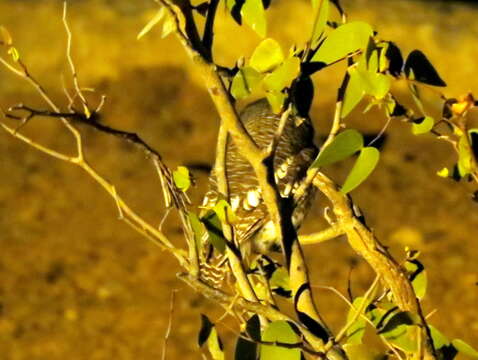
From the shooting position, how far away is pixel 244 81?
2342mm

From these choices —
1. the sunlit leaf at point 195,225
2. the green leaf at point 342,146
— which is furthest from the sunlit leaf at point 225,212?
the green leaf at point 342,146

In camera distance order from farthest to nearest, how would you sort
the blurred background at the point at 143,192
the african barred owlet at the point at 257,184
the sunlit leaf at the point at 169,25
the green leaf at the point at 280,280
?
the blurred background at the point at 143,192 → the african barred owlet at the point at 257,184 → the green leaf at the point at 280,280 → the sunlit leaf at the point at 169,25

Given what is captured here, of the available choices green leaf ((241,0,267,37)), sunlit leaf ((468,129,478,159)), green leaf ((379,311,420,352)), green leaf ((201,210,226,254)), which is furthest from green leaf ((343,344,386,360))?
green leaf ((241,0,267,37))

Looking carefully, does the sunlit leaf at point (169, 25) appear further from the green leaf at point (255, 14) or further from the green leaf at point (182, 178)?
the green leaf at point (182, 178)

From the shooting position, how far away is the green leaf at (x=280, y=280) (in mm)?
2846

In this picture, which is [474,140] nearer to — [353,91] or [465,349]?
[353,91]

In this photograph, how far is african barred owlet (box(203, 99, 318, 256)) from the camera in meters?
4.70

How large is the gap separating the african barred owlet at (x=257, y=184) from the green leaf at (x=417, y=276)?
1.63 meters

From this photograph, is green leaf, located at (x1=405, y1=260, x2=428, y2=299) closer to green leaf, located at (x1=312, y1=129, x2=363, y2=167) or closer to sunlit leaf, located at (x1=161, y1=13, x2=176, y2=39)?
green leaf, located at (x1=312, y1=129, x2=363, y2=167)

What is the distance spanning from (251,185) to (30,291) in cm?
216

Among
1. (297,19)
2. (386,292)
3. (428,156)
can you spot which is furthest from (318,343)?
(297,19)

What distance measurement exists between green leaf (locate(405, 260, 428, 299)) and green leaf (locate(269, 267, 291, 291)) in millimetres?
305

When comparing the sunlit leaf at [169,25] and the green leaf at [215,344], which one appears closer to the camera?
the sunlit leaf at [169,25]

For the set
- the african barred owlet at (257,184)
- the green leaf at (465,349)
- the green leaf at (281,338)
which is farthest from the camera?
the african barred owlet at (257,184)
